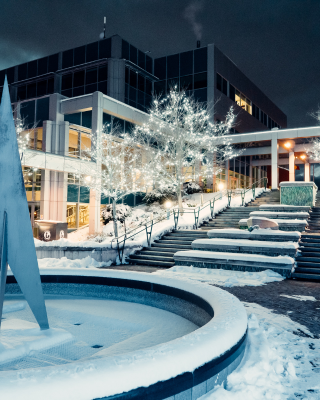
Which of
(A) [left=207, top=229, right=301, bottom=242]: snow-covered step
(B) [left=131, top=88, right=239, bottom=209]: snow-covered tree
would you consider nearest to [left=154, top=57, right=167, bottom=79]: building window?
(B) [left=131, top=88, right=239, bottom=209]: snow-covered tree

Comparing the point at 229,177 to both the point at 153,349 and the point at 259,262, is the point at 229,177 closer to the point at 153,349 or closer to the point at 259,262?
the point at 259,262

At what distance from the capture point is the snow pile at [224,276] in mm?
9406

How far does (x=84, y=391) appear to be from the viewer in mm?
2434

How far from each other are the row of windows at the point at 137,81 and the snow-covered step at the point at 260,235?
20428 mm

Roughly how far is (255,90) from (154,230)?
35.4 metres

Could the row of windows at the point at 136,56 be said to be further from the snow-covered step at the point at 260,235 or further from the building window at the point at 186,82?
the snow-covered step at the point at 260,235

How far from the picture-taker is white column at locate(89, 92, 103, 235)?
22938 mm

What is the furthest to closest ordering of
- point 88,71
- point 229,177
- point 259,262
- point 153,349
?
point 229,177 < point 88,71 < point 259,262 < point 153,349

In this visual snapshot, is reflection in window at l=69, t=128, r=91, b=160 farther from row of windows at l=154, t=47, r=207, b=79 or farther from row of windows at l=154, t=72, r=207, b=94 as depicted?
row of windows at l=154, t=47, r=207, b=79

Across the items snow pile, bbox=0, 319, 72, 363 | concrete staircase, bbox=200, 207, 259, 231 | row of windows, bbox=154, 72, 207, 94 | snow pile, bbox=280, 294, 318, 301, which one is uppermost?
row of windows, bbox=154, 72, 207, 94

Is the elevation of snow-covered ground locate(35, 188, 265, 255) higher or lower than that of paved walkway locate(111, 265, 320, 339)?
higher

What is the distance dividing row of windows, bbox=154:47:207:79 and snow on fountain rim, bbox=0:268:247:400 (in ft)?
112

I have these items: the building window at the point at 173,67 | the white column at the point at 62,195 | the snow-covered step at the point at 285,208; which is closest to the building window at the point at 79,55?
the building window at the point at 173,67

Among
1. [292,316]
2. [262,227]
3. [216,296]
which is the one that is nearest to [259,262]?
[262,227]
